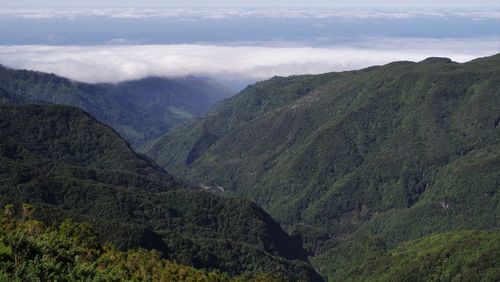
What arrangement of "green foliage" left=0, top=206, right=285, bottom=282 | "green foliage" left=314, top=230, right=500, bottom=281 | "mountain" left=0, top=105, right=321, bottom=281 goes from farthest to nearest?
"green foliage" left=314, top=230, right=500, bottom=281 < "mountain" left=0, top=105, right=321, bottom=281 < "green foliage" left=0, top=206, right=285, bottom=282

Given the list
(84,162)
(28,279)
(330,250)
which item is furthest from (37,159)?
(28,279)

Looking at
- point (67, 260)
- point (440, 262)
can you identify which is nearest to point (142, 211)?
point (440, 262)

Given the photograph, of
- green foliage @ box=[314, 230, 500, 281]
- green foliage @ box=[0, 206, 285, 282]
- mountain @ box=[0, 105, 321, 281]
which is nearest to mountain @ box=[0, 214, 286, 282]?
green foliage @ box=[0, 206, 285, 282]

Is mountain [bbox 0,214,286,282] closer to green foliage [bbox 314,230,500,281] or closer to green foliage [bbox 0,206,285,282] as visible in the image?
green foliage [bbox 0,206,285,282]

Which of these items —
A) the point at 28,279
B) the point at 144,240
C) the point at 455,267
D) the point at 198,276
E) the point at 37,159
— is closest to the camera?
the point at 28,279

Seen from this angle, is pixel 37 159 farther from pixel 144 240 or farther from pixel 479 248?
pixel 479 248

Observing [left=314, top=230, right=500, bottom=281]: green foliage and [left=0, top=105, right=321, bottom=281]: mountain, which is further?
[left=314, top=230, right=500, bottom=281]: green foliage

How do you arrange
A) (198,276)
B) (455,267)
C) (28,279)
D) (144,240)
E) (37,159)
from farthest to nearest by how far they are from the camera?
(37,159), (455,267), (144,240), (198,276), (28,279)
